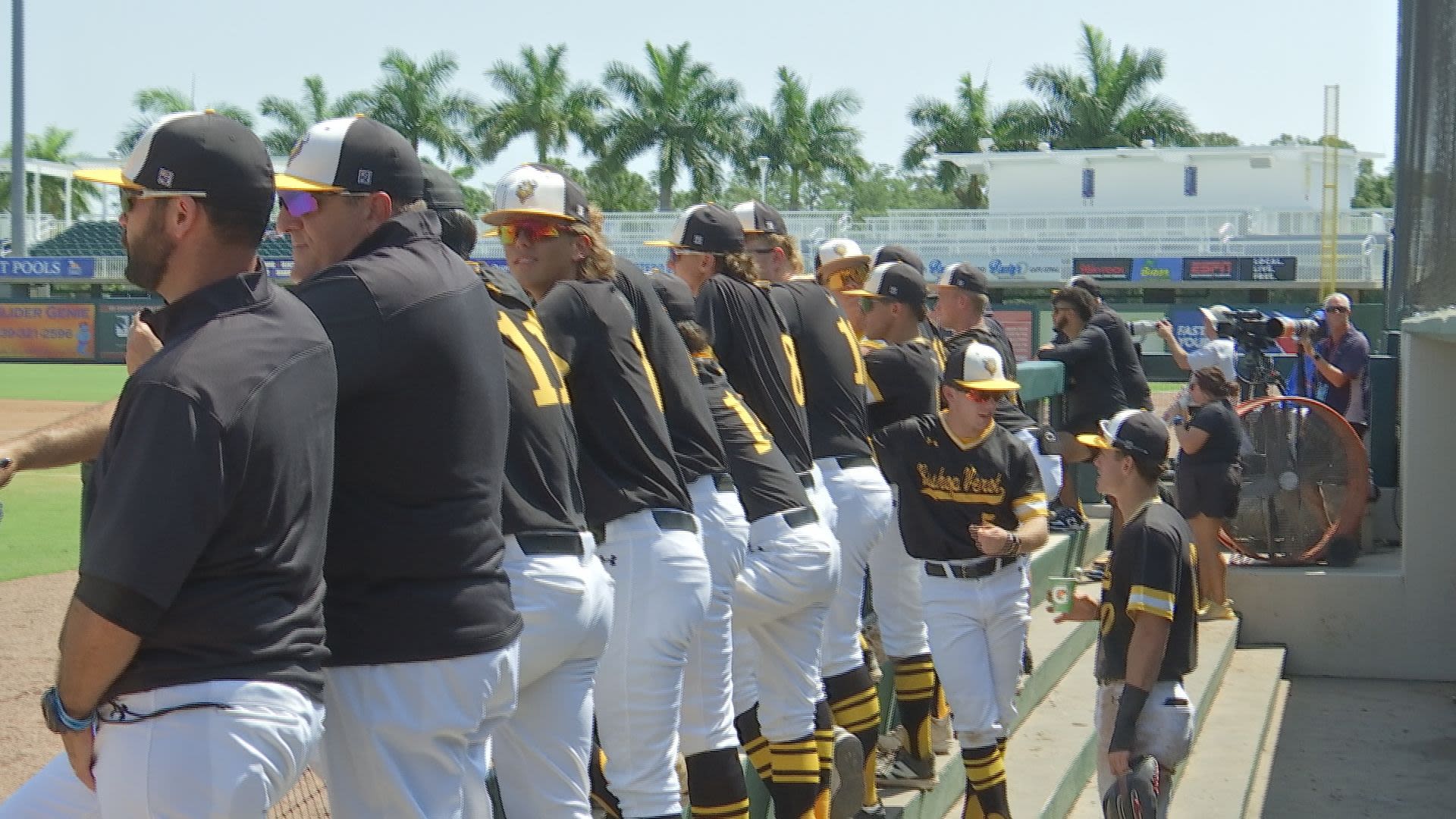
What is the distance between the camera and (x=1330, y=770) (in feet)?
25.3

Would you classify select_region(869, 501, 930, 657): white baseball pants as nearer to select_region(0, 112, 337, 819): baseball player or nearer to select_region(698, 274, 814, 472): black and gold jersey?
select_region(698, 274, 814, 472): black and gold jersey

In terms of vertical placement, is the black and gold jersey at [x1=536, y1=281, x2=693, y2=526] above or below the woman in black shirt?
above

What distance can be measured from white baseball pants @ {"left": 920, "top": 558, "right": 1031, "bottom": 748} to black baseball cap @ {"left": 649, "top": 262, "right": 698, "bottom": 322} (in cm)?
157

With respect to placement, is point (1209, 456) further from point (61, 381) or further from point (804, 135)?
point (804, 135)

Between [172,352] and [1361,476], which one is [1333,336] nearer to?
[1361,476]

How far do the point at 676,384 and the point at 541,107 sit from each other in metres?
48.7

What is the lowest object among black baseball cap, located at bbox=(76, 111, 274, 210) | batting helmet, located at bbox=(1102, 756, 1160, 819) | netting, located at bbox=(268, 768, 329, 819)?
batting helmet, located at bbox=(1102, 756, 1160, 819)

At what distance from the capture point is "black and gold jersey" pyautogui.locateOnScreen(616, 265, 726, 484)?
3.92 metres

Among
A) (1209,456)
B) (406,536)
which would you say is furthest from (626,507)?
(1209,456)

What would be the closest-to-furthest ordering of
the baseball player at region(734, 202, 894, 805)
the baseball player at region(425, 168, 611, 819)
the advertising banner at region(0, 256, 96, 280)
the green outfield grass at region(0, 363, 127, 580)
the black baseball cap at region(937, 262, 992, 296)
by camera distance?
the baseball player at region(425, 168, 611, 819) → the baseball player at region(734, 202, 894, 805) → the black baseball cap at region(937, 262, 992, 296) → the green outfield grass at region(0, 363, 127, 580) → the advertising banner at region(0, 256, 96, 280)

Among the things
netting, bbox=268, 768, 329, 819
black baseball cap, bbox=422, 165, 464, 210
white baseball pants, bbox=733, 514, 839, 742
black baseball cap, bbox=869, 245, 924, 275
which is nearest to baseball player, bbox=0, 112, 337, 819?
black baseball cap, bbox=422, 165, 464, 210

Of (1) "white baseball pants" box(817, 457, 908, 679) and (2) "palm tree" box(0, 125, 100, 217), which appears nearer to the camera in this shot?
(1) "white baseball pants" box(817, 457, 908, 679)

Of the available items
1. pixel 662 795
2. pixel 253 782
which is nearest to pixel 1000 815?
pixel 662 795

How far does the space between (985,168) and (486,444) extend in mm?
50566
